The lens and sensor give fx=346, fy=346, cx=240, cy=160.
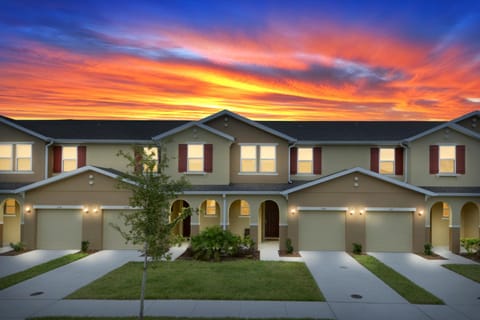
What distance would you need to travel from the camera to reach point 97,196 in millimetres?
19516

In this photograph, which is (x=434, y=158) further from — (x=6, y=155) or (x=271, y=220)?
(x=6, y=155)

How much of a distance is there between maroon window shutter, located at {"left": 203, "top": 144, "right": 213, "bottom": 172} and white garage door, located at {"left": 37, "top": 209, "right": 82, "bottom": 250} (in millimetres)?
7568

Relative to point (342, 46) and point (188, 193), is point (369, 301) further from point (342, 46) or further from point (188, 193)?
point (342, 46)

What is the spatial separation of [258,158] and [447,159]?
11.5 m

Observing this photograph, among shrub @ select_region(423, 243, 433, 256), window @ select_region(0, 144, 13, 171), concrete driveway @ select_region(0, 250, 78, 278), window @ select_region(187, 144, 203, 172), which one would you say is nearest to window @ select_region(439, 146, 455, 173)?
shrub @ select_region(423, 243, 433, 256)

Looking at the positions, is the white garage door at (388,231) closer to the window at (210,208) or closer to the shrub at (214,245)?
the shrub at (214,245)

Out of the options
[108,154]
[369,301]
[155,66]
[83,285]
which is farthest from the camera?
[108,154]

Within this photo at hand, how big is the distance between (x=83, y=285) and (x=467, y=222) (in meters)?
21.7

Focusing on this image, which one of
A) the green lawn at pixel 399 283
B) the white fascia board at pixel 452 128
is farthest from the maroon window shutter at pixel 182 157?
the white fascia board at pixel 452 128

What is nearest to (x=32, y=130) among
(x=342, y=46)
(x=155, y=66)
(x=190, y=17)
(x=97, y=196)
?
(x=97, y=196)

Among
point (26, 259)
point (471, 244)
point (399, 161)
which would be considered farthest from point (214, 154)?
point (471, 244)

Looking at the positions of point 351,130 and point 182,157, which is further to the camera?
point 351,130

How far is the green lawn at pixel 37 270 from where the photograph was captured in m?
13.2

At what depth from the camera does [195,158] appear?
21203 millimetres
